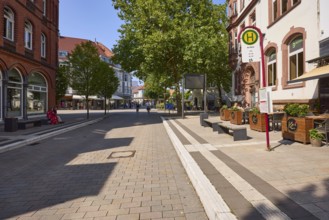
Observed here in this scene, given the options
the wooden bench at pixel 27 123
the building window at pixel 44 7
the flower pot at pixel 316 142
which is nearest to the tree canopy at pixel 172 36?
the building window at pixel 44 7

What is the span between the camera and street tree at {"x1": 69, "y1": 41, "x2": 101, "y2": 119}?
26.6 metres

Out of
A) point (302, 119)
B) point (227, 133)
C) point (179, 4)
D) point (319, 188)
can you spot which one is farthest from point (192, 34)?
point (319, 188)

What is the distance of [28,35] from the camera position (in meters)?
22.4

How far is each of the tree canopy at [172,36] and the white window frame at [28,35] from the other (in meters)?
8.82

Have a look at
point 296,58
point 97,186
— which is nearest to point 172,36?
point 296,58

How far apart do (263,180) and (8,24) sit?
2029 cm

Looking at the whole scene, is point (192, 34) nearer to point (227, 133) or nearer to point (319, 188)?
point (227, 133)

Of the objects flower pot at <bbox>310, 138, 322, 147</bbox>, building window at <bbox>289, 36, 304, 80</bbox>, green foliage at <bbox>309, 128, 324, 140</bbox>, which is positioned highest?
building window at <bbox>289, 36, 304, 80</bbox>

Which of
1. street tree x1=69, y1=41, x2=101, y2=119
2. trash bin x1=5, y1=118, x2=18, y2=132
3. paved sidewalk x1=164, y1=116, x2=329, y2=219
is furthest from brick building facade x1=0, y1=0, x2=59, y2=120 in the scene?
paved sidewalk x1=164, y1=116, x2=329, y2=219

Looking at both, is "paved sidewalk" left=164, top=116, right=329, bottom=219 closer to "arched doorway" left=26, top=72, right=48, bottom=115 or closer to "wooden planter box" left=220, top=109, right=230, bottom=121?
"wooden planter box" left=220, top=109, right=230, bottom=121

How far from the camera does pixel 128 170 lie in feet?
21.3

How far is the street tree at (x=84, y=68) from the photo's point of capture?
26.6 metres

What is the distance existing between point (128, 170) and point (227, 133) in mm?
6239

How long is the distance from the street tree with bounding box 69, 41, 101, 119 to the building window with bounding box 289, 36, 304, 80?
1773 cm
